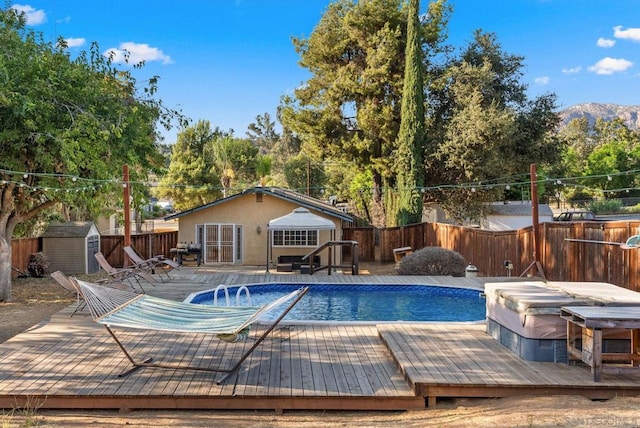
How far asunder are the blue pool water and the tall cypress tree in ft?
35.1

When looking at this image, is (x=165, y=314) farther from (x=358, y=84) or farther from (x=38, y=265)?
(x=358, y=84)

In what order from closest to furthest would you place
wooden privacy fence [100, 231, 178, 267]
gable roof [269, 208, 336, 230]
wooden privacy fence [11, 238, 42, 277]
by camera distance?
wooden privacy fence [11, 238, 42, 277], gable roof [269, 208, 336, 230], wooden privacy fence [100, 231, 178, 267]

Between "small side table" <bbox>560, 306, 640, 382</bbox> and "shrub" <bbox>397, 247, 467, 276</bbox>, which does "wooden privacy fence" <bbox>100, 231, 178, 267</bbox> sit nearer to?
"shrub" <bbox>397, 247, 467, 276</bbox>

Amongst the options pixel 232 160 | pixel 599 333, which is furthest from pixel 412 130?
pixel 232 160

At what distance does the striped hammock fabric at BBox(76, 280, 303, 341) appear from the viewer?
16.8ft

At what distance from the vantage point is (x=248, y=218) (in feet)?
63.5

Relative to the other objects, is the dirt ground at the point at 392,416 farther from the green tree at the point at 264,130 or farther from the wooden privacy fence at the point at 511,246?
the green tree at the point at 264,130

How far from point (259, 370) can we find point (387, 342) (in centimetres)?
169

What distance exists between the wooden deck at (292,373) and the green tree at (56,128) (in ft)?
15.2

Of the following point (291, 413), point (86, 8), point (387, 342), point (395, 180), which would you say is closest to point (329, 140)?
point (395, 180)

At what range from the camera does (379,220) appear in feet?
86.1

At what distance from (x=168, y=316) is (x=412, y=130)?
747 inches

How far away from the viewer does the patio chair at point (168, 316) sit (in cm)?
513

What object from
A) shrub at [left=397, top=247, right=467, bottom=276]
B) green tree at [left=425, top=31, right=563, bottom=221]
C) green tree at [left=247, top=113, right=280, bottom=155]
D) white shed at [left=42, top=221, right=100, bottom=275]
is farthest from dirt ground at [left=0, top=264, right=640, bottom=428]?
green tree at [left=247, top=113, right=280, bottom=155]
